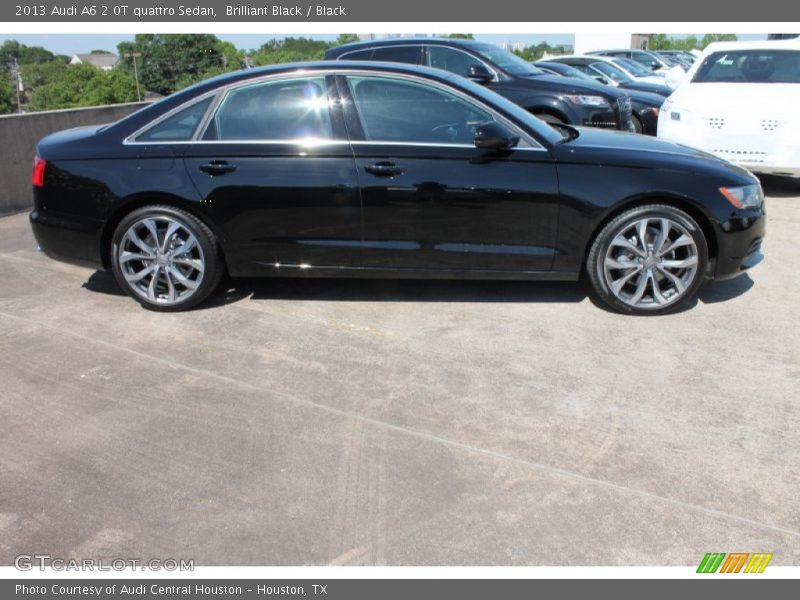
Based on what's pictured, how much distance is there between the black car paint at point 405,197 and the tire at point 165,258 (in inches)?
3.7

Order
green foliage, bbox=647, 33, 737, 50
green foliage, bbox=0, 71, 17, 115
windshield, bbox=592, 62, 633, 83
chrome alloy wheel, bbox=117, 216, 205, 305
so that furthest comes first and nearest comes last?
green foliage, bbox=0, 71, 17, 115 < green foliage, bbox=647, 33, 737, 50 < windshield, bbox=592, 62, 633, 83 < chrome alloy wheel, bbox=117, 216, 205, 305

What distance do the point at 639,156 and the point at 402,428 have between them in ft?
8.33

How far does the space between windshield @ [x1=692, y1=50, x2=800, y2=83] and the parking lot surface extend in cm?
422

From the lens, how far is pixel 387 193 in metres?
4.90

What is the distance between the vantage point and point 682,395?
3.97 meters

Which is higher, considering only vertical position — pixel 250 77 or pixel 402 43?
pixel 402 43

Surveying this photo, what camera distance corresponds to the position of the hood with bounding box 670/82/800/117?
8.09 m

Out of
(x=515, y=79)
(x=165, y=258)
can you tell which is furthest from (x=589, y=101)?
(x=165, y=258)

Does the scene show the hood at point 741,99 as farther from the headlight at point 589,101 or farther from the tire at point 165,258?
the tire at point 165,258

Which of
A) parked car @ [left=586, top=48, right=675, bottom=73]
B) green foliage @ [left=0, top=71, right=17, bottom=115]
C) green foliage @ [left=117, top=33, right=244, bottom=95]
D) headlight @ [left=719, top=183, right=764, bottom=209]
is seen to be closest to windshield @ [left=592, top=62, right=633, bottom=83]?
parked car @ [left=586, top=48, right=675, bottom=73]

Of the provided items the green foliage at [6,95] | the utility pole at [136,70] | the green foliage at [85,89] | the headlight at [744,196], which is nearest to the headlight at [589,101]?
the headlight at [744,196]

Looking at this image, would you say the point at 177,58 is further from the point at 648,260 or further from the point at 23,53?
the point at 648,260

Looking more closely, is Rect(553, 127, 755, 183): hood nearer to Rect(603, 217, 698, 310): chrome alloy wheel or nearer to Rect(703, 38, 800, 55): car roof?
Rect(603, 217, 698, 310): chrome alloy wheel

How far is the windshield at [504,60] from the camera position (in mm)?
10008
